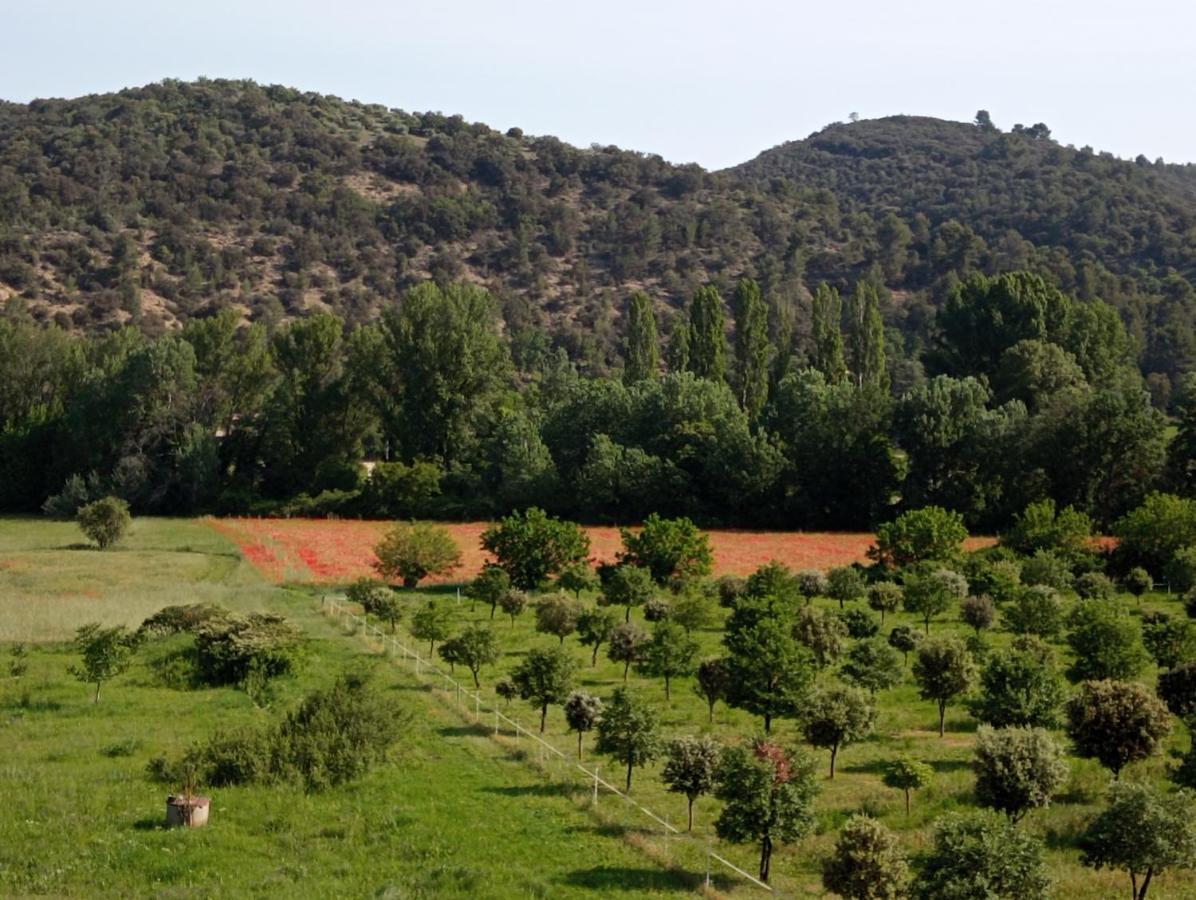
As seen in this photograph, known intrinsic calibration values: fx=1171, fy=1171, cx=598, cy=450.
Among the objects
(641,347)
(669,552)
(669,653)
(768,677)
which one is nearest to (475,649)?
(669,653)

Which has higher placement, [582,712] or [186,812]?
[582,712]

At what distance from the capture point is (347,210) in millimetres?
196250

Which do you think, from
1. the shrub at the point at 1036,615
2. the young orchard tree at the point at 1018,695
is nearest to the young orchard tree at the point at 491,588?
the shrub at the point at 1036,615

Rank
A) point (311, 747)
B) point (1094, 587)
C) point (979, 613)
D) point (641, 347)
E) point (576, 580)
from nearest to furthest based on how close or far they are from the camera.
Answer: point (311, 747) → point (979, 613) → point (1094, 587) → point (576, 580) → point (641, 347)

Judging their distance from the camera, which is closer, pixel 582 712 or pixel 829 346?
pixel 582 712

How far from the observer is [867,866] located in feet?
63.8

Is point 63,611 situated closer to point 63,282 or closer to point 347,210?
point 63,282

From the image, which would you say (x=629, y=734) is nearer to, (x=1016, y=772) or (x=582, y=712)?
(x=582, y=712)

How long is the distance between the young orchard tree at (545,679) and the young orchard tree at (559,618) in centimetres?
1244

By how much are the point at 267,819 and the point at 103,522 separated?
52447mm

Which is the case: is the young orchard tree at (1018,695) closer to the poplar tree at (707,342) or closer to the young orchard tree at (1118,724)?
the young orchard tree at (1118,724)

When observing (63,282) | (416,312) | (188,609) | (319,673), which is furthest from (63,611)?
(63,282)

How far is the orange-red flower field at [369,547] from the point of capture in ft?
212

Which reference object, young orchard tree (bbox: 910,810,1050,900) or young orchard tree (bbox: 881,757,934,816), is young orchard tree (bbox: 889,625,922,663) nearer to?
young orchard tree (bbox: 881,757,934,816)
